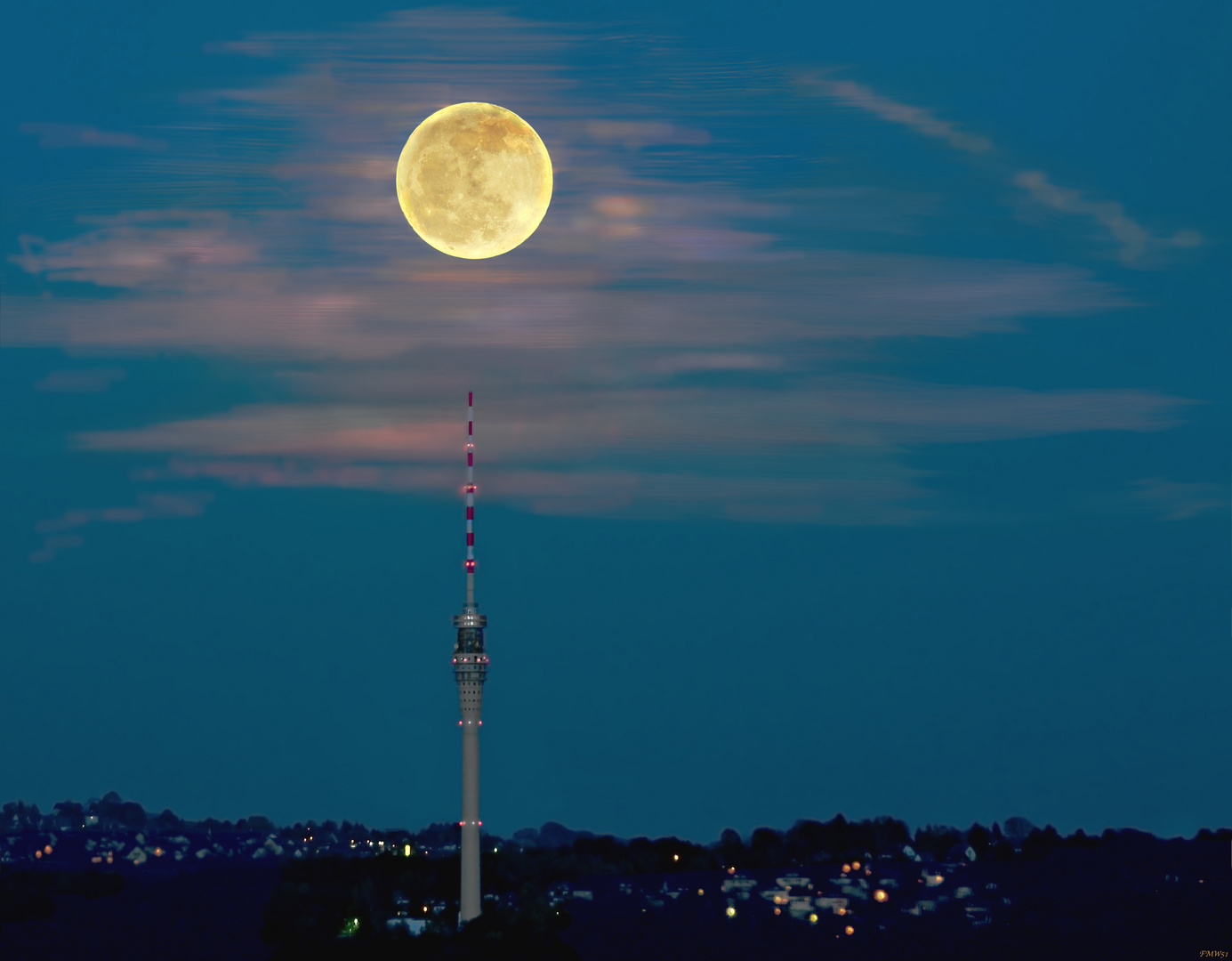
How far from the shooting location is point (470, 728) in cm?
13712

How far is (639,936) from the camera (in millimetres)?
168625

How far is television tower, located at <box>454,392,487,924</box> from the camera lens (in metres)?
137

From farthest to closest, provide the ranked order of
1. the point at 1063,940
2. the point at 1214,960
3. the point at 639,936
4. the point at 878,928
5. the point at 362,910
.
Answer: the point at 878,928, the point at 1063,940, the point at 639,936, the point at 1214,960, the point at 362,910

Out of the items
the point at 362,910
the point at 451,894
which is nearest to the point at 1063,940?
the point at 451,894

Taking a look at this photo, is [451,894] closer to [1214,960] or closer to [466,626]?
[466,626]

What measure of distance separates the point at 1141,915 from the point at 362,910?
4172 inches

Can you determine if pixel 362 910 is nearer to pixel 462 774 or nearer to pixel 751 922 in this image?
pixel 462 774

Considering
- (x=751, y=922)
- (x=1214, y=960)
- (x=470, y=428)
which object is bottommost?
(x=1214, y=960)

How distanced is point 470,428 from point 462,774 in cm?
2894

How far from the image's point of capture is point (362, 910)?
130875 mm

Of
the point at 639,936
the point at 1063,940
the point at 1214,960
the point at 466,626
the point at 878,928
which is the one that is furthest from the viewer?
the point at 878,928

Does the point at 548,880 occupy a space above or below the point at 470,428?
below

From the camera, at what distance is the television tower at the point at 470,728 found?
136875 mm

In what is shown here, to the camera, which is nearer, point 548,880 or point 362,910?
point 362,910
